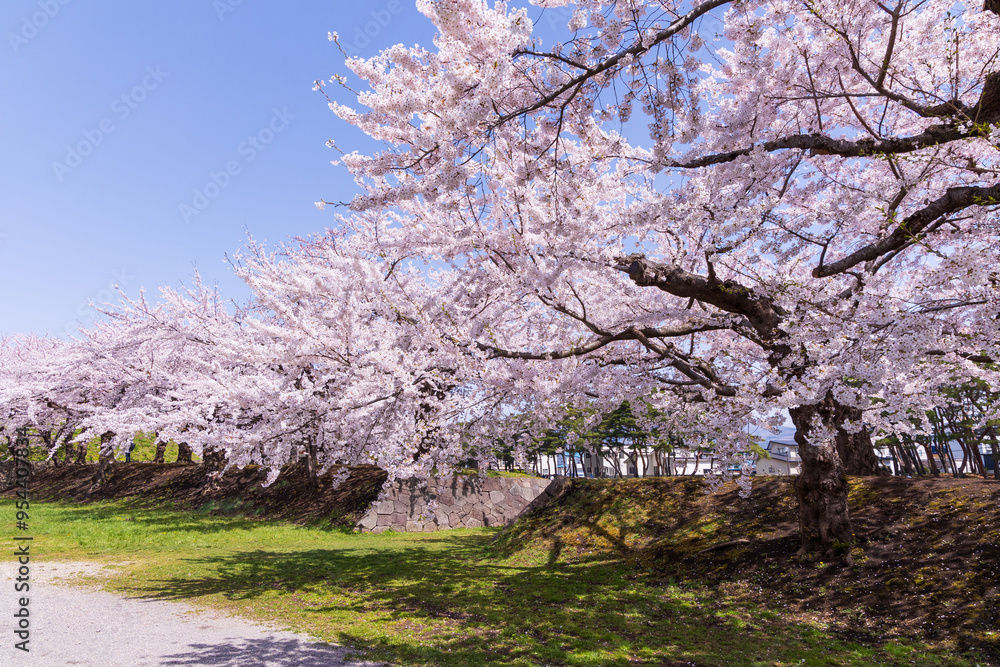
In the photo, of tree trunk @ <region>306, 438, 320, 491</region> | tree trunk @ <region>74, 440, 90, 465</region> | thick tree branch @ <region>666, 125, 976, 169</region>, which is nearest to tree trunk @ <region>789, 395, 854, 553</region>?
thick tree branch @ <region>666, 125, 976, 169</region>

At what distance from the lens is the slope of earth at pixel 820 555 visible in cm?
613

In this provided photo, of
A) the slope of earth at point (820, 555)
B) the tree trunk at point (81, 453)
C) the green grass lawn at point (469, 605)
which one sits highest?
the tree trunk at point (81, 453)

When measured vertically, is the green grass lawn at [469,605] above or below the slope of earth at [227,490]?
below

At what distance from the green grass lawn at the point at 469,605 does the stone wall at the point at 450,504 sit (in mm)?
3201

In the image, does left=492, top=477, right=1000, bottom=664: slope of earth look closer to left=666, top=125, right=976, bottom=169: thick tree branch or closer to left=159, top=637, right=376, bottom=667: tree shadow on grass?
left=666, top=125, right=976, bottom=169: thick tree branch

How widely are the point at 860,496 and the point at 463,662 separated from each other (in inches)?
289

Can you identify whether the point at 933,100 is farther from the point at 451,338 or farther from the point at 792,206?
the point at 451,338

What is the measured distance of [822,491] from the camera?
7.83m

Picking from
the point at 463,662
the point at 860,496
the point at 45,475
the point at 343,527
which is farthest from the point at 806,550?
the point at 45,475

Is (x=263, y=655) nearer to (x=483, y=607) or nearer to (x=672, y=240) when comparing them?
(x=483, y=607)

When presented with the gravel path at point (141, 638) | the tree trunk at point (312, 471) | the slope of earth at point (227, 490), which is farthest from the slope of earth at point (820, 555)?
the tree trunk at point (312, 471)

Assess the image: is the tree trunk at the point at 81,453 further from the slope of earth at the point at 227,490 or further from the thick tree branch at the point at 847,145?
the thick tree branch at the point at 847,145

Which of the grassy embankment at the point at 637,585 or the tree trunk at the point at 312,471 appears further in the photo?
the tree trunk at the point at 312,471

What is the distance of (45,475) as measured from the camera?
31156 millimetres
